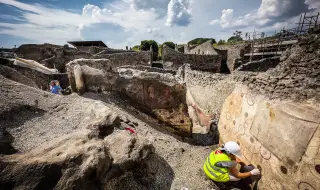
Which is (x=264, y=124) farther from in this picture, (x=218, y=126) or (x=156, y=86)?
(x=156, y=86)

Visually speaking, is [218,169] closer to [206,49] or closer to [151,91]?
[151,91]

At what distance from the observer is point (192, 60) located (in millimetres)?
16547

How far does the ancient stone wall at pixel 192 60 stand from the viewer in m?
16.5

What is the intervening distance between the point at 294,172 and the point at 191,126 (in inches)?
182

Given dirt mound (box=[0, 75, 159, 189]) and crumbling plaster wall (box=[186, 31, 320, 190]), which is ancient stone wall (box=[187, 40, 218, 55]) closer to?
crumbling plaster wall (box=[186, 31, 320, 190])

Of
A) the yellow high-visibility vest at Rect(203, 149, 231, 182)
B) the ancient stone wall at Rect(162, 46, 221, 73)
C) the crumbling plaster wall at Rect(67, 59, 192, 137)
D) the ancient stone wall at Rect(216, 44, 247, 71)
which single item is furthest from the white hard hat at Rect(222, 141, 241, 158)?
the ancient stone wall at Rect(216, 44, 247, 71)

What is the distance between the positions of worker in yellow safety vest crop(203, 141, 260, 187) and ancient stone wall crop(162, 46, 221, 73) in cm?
1377

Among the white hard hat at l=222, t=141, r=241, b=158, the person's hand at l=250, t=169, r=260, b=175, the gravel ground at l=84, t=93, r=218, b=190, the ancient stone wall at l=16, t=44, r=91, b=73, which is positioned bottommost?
the gravel ground at l=84, t=93, r=218, b=190

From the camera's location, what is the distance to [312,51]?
2.98 m

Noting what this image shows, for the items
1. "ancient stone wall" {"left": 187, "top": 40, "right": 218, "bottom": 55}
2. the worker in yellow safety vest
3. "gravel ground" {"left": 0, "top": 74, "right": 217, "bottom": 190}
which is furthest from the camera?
"ancient stone wall" {"left": 187, "top": 40, "right": 218, "bottom": 55}

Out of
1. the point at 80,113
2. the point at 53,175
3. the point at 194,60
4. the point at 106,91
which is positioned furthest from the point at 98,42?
the point at 53,175

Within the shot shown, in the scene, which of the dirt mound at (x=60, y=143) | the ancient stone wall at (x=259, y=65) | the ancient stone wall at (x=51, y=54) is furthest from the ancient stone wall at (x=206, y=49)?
the dirt mound at (x=60, y=143)

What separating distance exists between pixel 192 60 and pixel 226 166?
46.7ft

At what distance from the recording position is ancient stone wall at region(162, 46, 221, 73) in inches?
648
